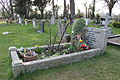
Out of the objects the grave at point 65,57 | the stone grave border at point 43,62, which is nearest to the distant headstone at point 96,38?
the grave at point 65,57

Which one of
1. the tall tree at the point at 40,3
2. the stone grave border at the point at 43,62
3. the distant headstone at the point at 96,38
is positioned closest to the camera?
the stone grave border at the point at 43,62

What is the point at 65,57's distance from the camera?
130 inches

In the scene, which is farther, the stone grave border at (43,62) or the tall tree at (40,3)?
the tall tree at (40,3)

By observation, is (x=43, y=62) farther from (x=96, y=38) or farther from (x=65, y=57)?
(x=96, y=38)

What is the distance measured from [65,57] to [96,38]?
5.67 ft

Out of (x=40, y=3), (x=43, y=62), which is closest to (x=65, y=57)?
(x=43, y=62)

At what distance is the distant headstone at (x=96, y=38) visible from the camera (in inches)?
163

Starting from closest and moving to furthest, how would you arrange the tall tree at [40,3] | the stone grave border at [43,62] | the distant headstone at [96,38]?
1. the stone grave border at [43,62]
2. the distant headstone at [96,38]
3. the tall tree at [40,3]

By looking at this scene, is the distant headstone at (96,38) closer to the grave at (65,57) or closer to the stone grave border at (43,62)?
the grave at (65,57)

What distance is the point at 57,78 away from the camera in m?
2.70

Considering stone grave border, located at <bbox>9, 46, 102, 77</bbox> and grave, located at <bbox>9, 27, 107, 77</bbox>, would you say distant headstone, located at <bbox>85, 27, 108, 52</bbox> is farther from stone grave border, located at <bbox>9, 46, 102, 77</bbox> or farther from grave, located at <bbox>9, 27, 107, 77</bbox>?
stone grave border, located at <bbox>9, 46, 102, 77</bbox>

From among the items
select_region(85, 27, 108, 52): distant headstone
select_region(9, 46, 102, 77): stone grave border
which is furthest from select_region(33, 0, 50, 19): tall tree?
select_region(9, 46, 102, 77): stone grave border

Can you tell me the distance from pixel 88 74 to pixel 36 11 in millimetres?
29170

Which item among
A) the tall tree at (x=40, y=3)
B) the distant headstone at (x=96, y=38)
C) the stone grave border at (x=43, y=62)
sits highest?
the tall tree at (x=40, y=3)
